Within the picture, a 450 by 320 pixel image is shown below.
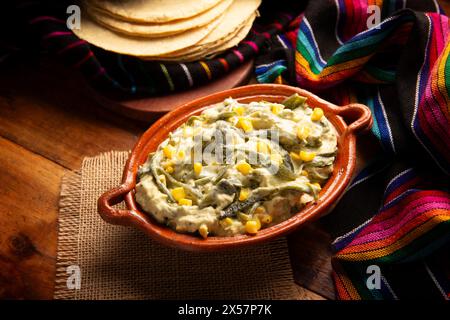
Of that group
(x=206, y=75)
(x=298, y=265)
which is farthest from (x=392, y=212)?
(x=206, y=75)

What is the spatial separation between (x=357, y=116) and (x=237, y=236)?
78cm

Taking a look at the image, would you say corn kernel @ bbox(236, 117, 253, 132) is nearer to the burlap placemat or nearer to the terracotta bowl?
the terracotta bowl

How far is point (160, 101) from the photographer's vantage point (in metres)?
2.62

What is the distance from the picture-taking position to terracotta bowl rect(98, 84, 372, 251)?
6.17ft

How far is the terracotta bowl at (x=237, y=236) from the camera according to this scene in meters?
1.88

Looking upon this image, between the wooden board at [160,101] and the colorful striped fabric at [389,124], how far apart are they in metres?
0.17

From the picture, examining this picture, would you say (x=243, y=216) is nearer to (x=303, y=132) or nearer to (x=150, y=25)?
(x=303, y=132)

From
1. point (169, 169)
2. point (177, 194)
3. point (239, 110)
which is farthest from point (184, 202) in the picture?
point (239, 110)

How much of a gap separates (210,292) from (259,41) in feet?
4.73

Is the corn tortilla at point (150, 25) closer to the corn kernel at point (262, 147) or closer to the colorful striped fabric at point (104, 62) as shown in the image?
the colorful striped fabric at point (104, 62)

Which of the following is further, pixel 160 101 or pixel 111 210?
pixel 160 101

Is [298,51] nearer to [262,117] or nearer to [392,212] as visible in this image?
[262,117]

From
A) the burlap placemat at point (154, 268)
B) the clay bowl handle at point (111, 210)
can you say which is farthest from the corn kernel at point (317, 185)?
the clay bowl handle at point (111, 210)

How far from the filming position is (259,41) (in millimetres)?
2809
